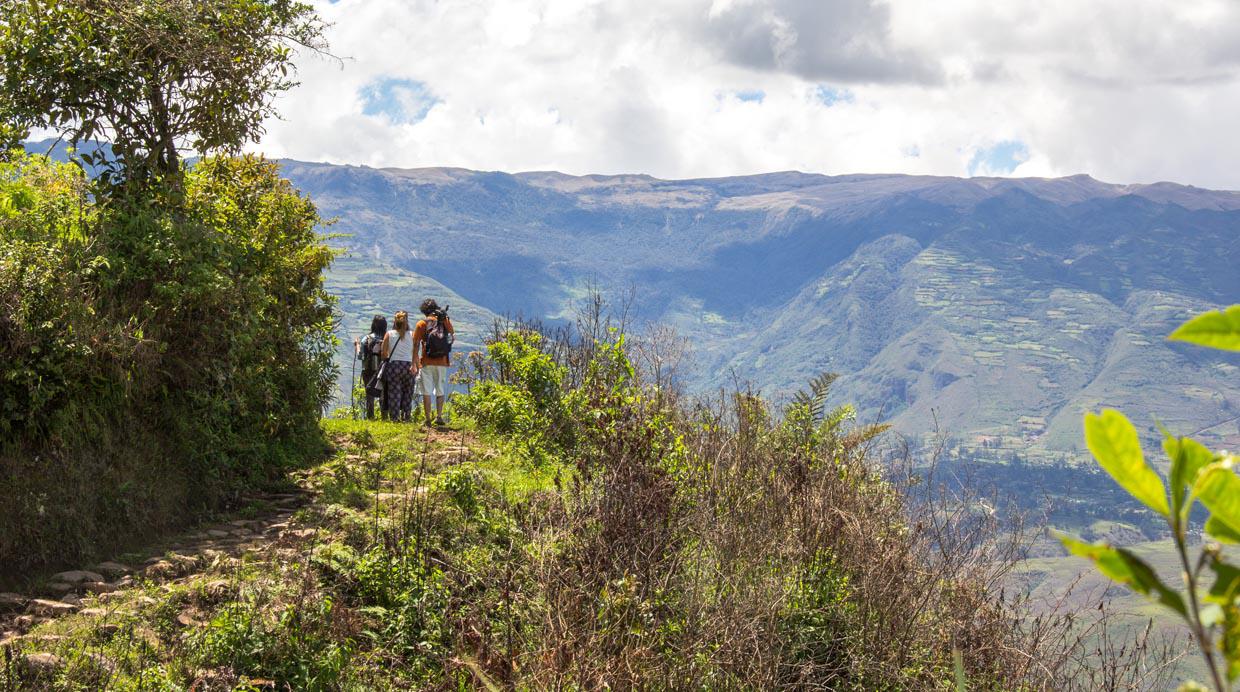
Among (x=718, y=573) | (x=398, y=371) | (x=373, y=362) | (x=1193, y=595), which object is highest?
(x=1193, y=595)

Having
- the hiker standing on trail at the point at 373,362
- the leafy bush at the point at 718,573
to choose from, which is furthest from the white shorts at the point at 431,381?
the leafy bush at the point at 718,573

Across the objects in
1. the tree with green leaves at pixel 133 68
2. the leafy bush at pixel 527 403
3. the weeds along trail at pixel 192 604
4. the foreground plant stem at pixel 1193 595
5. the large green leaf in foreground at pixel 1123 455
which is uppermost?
the tree with green leaves at pixel 133 68

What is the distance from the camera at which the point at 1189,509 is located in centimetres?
97

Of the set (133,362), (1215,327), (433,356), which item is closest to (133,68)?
(133,362)

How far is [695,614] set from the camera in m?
7.50

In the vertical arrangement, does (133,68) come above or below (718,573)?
above

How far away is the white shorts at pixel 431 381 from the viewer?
14.7m

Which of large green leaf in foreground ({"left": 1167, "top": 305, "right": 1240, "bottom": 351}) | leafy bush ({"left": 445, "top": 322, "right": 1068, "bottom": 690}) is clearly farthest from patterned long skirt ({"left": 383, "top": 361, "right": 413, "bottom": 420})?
large green leaf in foreground ({"left": 1167, "top": 305, "right": 1240, "bottom": 351})

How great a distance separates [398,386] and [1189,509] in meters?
15.2

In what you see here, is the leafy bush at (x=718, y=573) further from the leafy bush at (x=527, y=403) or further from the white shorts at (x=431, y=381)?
the white shorts at (x=431, y=381)

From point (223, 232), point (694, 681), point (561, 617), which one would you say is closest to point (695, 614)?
point (694, 681)

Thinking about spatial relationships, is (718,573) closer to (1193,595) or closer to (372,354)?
(1193,595)

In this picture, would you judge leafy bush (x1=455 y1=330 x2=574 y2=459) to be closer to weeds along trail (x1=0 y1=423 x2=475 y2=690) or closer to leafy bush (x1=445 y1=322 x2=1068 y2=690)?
leafy bush (x1=445 y1=322 x2=1068 y2=690)

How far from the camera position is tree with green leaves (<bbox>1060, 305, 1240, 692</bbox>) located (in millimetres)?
928
